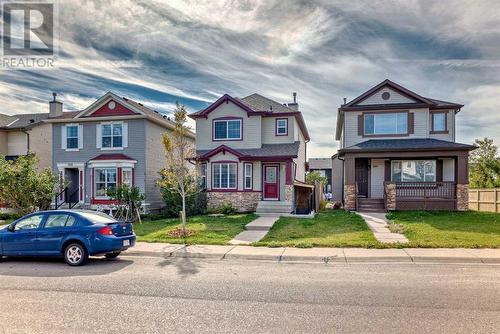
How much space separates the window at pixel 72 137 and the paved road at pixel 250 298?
52.3 feet

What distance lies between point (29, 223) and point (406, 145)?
62.4ft

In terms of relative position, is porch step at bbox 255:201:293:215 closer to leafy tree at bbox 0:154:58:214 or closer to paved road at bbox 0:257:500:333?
paved road at bbox 0:257:500:333

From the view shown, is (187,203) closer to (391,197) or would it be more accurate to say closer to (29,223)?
(29,223)

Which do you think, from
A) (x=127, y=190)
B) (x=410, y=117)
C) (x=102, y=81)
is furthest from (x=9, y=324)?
(x=410, y=117)

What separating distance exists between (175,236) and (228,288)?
21.8 feet

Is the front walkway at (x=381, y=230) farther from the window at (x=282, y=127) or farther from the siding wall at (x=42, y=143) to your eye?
the siding wall at (x=42, y=143)

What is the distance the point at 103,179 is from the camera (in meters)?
22.7

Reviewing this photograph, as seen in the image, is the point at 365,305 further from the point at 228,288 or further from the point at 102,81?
the point at 102,81

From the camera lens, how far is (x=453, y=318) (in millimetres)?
5230

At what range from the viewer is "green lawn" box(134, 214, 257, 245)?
40.5 feet

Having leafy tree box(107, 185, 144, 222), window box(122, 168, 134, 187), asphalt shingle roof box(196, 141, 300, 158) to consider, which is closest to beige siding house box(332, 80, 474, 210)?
asphalt shingle roof box(196, 141, 300, 158)

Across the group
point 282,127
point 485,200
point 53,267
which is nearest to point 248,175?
point 282,127

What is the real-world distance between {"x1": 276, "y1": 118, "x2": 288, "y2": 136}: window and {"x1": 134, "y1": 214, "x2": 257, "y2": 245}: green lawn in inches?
283

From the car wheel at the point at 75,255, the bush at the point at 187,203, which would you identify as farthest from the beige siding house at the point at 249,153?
the car wheel at the point at 75,255
